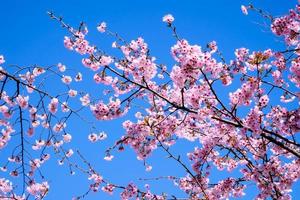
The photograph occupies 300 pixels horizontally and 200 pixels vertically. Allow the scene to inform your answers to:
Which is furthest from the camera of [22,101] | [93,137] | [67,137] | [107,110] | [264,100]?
[93,137]

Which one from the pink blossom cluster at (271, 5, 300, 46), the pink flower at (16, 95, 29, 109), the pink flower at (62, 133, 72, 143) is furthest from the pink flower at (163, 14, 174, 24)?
the pink flower at (62, 133, 72, 143)

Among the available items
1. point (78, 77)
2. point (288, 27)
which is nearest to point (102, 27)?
point (78, 77)

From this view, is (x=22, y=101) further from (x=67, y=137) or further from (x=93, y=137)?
(x=93, y=137)

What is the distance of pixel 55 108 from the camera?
29.3 feet

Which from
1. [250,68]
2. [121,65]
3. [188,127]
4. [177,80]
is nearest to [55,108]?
[121,65]

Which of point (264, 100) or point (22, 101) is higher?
point (22, 101)

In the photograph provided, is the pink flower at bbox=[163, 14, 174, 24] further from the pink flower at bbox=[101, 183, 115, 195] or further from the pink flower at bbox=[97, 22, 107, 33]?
the pink flower at bbox=[101, 183, 115, 195]

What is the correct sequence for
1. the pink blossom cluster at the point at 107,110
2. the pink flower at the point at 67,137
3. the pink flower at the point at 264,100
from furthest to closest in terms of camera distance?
the pink flower at the point at 67,137, the pink blossom cluster at the point at 107,110, the pink flower at the point at 264,100

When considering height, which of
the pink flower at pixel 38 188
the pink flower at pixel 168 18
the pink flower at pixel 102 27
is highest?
the pink flower at pixel 102 27

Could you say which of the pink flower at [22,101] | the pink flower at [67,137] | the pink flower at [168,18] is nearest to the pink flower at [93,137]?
the pink flower at [67,137]

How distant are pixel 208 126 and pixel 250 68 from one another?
229cm

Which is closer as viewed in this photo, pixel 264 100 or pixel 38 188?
pixel 264 100

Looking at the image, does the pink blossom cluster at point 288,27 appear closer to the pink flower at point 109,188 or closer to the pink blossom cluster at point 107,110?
the pink blossom cluster at point 107,110

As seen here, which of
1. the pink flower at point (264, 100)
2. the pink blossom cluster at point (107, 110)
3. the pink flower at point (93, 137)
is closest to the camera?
the pink flower at point (264, 100)
